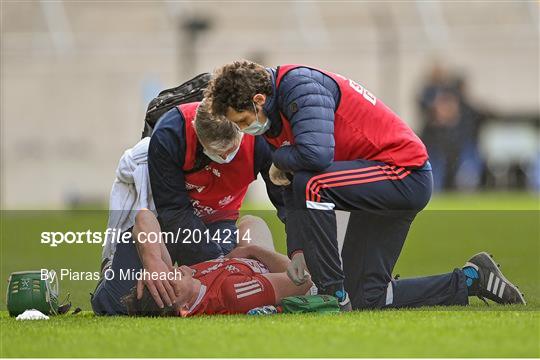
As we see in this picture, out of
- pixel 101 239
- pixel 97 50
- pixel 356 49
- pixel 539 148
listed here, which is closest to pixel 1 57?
pixel 97 50

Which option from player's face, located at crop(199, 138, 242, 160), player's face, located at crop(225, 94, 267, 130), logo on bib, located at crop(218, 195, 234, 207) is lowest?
logo on bib, located at crop(218, 195, 234, 207)

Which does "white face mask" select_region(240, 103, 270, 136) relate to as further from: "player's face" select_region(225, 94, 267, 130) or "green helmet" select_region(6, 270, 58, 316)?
"green helmet" select_region(6, 270, 58, 316)

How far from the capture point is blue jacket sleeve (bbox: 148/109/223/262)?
736cm

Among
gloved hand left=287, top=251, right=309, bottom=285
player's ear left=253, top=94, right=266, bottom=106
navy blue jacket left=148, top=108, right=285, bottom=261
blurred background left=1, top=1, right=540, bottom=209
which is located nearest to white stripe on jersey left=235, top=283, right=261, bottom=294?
gloved hand left=287, top=251, right=309, bottom=285

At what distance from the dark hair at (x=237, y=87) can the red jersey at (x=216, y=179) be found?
477 millimetres

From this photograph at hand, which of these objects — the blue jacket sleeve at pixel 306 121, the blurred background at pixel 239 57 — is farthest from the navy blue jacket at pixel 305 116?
the blurred background at pixel 239 57

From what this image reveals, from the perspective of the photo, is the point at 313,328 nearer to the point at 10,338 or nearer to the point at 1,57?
the point at 10,338

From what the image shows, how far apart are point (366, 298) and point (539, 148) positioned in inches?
844

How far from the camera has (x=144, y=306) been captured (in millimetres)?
7035

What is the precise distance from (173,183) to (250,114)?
0.80 metres

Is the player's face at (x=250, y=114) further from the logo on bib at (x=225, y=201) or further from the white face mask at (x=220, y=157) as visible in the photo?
the logo on bib at (x=225, y=201)

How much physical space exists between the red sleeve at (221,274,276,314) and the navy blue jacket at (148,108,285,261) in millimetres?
472

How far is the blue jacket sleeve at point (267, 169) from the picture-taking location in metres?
7.52

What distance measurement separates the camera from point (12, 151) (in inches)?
1106
